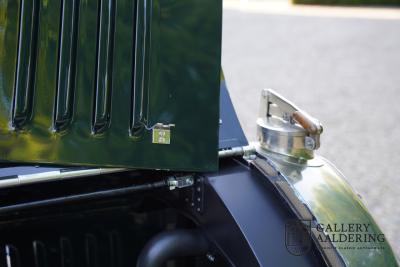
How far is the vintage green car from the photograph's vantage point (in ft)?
4.24

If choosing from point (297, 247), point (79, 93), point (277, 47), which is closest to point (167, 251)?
point (297, 247)

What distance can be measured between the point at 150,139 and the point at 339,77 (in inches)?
223

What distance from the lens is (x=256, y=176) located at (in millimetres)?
1480

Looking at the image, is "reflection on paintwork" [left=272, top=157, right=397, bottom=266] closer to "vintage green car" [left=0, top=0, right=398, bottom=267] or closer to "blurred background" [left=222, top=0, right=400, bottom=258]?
"vintage green car" [left=0, top=0, right=398, bottom=267]

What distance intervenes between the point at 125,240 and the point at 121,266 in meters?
0.08

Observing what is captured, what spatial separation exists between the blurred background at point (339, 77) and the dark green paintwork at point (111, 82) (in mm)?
2009

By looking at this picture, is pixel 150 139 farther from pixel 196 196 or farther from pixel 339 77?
pixel 339 77

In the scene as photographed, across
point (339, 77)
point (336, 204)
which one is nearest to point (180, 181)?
point (336, 204)

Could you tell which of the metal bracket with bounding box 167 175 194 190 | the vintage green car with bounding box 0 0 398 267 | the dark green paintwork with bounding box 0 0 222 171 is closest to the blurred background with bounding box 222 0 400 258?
the vintage green car with bounding box 0 0 398 267

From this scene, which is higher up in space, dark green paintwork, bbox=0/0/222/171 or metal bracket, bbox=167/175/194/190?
dark green paintwork, bbox=0/0/222/171

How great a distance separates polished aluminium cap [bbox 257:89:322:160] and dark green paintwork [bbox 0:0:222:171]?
0.81 ft

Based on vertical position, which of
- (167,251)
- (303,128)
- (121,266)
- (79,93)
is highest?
(79,93)

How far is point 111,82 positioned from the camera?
52.6 inches

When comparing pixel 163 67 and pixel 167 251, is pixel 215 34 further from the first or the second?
pixel 167 251
